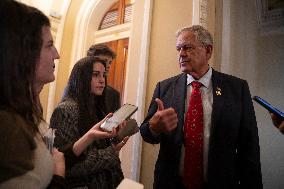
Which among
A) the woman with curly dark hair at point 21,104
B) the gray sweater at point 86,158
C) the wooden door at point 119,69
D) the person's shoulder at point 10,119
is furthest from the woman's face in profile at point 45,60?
the wooden door at point 119,69

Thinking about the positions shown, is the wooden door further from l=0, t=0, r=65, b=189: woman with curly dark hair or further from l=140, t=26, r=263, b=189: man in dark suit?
l=0, t=0, r=65, b=189: woman with curly dark hair

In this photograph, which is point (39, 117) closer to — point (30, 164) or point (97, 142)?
point (30, 164)

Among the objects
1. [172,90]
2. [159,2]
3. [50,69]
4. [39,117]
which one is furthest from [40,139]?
[159,2]

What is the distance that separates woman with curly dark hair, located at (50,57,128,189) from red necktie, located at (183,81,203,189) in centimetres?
45

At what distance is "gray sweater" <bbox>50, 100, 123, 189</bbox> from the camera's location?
1.75m

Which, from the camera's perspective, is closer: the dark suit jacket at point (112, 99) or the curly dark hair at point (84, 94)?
the curly dark hair at point (84, 94)

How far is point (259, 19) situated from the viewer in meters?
5.72

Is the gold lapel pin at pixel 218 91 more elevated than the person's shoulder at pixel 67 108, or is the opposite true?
the gold lapel pin at pixel 218 91

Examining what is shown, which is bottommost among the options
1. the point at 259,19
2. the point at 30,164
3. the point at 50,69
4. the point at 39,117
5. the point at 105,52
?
the point at 30,164

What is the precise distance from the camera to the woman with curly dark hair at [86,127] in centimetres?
176

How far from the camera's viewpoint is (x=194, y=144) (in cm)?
184

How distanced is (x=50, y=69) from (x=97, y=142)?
0.79 meters

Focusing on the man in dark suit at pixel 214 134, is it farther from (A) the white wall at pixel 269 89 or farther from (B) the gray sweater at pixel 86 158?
(A) the white wall at pixel 269 89

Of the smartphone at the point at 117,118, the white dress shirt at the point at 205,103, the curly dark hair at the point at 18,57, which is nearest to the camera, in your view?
the curly dark hair at the point at 18,57
